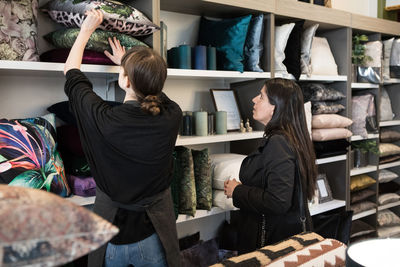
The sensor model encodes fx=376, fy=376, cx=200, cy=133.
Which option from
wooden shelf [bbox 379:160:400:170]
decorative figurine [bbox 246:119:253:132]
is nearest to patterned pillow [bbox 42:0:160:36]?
decorative figurine [bbox 246:119:253:132]

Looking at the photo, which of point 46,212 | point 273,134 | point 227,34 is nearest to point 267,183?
point 273,134

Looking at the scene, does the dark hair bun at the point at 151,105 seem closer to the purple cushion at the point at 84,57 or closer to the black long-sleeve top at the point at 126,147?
the black long-sleeve top at the point at 126,147

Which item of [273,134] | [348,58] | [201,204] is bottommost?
[201,204]

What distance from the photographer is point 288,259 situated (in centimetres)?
93

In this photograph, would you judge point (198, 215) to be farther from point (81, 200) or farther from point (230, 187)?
point (81, 200)

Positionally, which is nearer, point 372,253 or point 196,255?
point 372,253

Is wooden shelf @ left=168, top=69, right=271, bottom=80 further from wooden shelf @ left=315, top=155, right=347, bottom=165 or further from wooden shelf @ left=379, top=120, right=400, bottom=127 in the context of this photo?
wooden shelf @ left=379, top=120, right=400, bottom=127

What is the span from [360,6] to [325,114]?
6.01 ft

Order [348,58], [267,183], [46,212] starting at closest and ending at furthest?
1. [46,212]
2. [267,183]
3. [348,58]

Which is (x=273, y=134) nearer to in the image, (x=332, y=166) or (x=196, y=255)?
(x=196, y=255)

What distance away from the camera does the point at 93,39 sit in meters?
1.67

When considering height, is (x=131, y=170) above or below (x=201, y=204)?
above

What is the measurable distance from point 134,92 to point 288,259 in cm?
80

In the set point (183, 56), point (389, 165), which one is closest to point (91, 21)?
point (183, 56)
